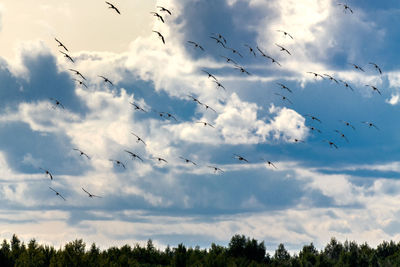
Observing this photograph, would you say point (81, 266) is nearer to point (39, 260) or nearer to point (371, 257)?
point (39, 260)

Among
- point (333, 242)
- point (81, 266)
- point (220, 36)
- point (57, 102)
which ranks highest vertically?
point (220, 36)

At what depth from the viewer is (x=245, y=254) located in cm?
7912

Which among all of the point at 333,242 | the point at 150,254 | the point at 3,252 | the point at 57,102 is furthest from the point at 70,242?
the point at 333,242

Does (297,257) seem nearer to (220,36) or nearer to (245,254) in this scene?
(245,254)

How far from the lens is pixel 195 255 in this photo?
61312 mm

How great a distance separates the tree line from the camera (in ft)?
146

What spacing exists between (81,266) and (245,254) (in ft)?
138

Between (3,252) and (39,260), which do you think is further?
(3,252)

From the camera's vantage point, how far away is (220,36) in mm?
40750

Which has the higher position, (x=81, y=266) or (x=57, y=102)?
(x=57, y=102)

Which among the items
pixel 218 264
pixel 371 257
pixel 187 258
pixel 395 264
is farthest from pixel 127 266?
pixel 371 257

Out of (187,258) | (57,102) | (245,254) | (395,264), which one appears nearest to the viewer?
(57,102)

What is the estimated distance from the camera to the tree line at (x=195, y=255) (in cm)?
4437

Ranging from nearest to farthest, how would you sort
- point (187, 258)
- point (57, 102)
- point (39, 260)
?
point (57, 102)
point (39, 260)
point (187, 258)
